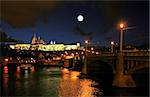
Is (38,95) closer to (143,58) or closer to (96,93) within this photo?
(96,93)

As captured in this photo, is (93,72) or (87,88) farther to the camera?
(93,72)

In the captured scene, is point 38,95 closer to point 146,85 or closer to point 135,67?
point 135,67

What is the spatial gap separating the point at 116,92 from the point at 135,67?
5.24 meters

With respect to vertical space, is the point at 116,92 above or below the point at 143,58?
below

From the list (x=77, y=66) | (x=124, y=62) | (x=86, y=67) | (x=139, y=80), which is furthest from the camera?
(x=77, y=66)

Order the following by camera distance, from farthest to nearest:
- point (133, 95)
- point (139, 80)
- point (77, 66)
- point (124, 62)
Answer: point (77, 66) < point (139, 80) < point (124, 62) < point (133, 95)

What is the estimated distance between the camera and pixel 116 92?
53906mm

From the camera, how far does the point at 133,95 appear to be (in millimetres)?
50469

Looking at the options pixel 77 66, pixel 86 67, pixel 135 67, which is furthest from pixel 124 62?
pixel 77 66

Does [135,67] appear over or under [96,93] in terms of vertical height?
over

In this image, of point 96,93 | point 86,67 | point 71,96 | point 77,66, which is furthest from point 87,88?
point 77,66

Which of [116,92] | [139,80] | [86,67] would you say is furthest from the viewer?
[86,67]

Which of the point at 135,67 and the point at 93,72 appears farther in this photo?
the point at 93,72

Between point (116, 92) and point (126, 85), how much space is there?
3758 mm
